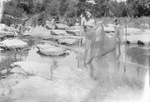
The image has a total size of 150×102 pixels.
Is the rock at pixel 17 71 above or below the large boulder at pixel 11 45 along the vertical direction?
below

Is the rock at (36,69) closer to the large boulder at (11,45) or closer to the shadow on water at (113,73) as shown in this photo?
the shadow on water at (113,73)

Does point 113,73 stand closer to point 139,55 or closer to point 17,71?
point 17,71

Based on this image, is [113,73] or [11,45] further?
[11,45]

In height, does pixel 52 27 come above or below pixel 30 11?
below

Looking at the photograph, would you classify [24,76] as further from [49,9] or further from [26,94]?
[49,9]

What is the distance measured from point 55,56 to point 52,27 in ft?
24.4

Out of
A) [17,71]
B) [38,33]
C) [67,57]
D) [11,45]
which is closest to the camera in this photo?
[17,71]

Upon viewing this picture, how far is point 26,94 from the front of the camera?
3.39 metres

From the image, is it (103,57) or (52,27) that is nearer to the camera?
(103,57)

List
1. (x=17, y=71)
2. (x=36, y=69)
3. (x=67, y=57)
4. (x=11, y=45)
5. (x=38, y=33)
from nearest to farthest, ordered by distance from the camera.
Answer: (x=17, y=71)
(x=36, y=69)
(x=67, y=57)
(x=11, y=45)
(x=38, y=33)

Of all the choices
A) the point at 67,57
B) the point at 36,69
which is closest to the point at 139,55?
the point at 67,57

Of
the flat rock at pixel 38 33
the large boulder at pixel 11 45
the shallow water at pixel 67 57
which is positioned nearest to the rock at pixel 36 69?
the shallow water at pixel 67 57

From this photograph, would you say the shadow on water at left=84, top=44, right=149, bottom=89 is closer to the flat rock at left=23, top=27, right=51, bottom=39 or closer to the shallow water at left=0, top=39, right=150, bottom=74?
the shallow water at left=0, top=39, right=150, bottom=74

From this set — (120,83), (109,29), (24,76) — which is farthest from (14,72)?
(109,29)
